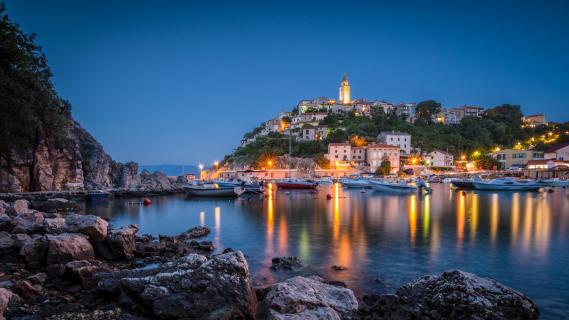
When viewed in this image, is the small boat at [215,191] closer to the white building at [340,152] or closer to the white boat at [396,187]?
the white boat at [396,187]

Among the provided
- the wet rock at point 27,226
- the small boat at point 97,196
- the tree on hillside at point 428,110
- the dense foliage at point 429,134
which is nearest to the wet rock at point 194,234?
the wet rock at point 27,226

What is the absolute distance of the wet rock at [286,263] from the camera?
438 inches

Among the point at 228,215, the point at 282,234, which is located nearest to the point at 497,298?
the point at 282,234

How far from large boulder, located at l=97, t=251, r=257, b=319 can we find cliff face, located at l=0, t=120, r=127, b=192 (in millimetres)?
32998

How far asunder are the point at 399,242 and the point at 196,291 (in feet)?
38.5

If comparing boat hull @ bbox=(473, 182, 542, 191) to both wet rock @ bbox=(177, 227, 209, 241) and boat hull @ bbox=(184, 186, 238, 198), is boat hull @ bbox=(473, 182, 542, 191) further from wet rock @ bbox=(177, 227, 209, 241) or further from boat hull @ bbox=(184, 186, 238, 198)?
wet rock @ bbox=(177, 227, 209, 241)

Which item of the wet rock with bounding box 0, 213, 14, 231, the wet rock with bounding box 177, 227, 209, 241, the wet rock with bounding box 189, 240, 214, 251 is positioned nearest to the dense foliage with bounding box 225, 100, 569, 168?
the wet rock with bounding box 177, 227, 209, 241

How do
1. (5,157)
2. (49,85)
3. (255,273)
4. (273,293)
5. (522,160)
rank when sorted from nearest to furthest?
(273,293), (255,273), (49,85), (5,157), (522,160)

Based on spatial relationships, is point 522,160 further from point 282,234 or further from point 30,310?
point 30,310

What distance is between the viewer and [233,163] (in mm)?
95500

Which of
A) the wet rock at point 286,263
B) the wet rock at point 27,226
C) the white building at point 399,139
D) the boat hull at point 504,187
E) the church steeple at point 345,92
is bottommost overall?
the wet rock at point 286,263

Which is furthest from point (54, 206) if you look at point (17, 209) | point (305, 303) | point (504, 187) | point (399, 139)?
point (399, 139)

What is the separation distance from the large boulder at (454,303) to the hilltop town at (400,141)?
74.8 metres

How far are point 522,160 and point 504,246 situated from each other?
262 ft
